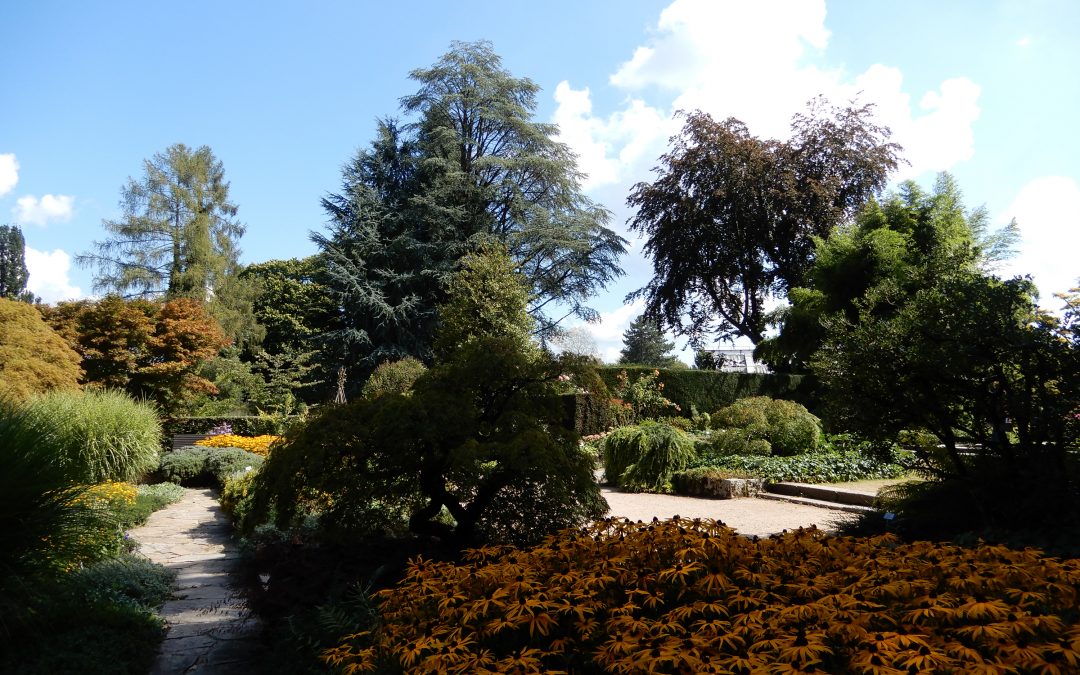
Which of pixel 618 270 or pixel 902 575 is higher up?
pixel 618 270

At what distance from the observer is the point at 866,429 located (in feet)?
18.6

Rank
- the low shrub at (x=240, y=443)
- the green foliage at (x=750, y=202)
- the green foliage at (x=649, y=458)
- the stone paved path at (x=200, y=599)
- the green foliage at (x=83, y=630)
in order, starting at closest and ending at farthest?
the green foliage at (x=83, y=630)
the stone paved path at (x=200, y=599)
the green foliage at (x=649, y=458)
the low shrub at (x=240, y=443)
the green foliage at (x=750, y=202)

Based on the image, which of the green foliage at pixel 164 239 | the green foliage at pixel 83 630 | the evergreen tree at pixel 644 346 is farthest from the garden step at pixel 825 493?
the evergreen tree at pixel 644 346

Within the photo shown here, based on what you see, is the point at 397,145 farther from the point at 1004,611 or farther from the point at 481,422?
the point at 1004,611

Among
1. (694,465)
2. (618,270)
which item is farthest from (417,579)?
(618,270)

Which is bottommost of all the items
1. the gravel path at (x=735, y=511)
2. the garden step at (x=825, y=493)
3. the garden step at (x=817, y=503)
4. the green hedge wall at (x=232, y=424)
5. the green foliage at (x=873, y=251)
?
the gravel path at (x=735, y=511)

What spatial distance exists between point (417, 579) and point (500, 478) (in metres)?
1.28

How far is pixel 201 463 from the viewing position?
35.6 ft

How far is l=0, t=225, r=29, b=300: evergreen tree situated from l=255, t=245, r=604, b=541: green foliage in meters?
49.4

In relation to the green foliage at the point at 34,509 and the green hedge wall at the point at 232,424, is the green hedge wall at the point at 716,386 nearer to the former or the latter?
the green hedge wall at the point at 232,424

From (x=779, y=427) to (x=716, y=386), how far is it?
22.9 ft

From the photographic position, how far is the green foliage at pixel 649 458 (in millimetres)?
10148

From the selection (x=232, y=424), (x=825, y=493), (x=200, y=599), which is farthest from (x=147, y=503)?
(x=232, y=424)

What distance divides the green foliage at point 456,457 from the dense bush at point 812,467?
6339 millimetres
